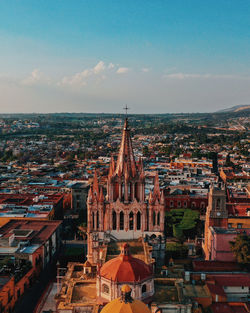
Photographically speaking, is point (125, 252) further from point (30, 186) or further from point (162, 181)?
point (162, 181)

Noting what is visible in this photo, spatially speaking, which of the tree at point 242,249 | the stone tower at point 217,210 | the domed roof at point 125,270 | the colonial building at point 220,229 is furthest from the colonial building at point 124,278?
the stone tower at point 217,210

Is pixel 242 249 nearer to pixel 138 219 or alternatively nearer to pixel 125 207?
pixel 138 219

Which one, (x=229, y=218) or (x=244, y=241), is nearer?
(x=244, y=241)

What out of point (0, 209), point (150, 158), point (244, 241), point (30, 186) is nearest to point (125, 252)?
point (244, 241)

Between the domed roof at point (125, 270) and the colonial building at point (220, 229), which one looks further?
the colonial building at point (220, 229)

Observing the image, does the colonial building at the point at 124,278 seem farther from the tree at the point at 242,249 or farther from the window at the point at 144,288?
→ the tree at the point at 242,249

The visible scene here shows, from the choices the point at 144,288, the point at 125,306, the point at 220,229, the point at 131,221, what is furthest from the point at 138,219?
the point at 125,306
